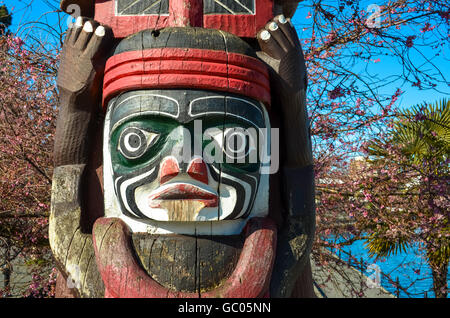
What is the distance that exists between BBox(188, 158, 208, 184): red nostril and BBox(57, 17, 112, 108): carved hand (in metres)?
0.79

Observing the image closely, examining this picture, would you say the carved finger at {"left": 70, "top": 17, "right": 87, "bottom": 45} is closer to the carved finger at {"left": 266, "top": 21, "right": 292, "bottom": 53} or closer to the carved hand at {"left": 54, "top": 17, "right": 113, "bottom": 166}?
the carved hand at {"left": 54, "top": 17, "right": 113, "bottom": 166}

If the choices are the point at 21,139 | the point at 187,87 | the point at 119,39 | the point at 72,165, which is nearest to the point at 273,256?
the point at 187,87

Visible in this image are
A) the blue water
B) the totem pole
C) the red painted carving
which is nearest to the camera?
the red painted carving

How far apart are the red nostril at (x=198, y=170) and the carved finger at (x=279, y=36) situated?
33.5 inches

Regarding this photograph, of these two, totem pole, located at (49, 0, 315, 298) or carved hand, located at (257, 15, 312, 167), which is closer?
totem pole, located at (49, 0, 315, 298)

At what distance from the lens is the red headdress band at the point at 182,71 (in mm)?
1986

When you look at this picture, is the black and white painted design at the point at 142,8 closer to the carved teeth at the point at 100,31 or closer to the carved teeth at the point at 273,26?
the carved teeth at the point at 100,31

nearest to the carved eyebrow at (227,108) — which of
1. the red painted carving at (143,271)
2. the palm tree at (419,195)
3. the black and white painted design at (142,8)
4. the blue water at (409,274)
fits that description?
the red painted carving at (143,271)

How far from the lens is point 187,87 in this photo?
6.56 ft

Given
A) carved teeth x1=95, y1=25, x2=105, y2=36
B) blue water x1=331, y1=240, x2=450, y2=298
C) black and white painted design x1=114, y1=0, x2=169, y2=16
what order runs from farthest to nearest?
1. blue water x1=331, y1=240, x2=450, y2=298
2. black and white painted design x1=114, y1=0, x2=169, y2=16
3. carved teeth x1=95, y1=25, x2=105, y2=36

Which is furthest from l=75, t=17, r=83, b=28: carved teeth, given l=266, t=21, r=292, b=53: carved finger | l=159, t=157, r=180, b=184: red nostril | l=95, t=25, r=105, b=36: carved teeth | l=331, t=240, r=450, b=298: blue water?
l=331, t=240, r=450, b=298: blue water

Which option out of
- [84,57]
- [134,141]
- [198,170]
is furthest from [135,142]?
[84,57]

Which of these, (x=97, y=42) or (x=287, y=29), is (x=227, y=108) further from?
(x=97, y=42)

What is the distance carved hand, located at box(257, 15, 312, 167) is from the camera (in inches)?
89.4
